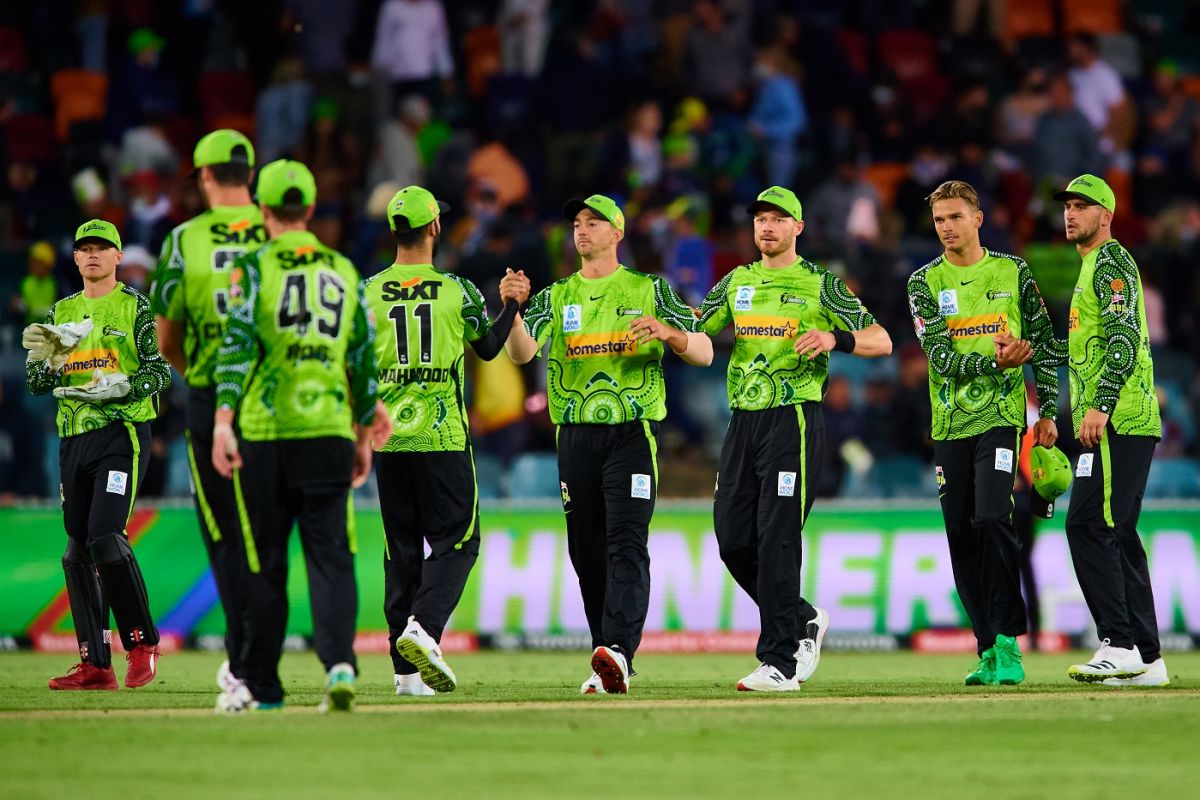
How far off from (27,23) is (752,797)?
2103 cm

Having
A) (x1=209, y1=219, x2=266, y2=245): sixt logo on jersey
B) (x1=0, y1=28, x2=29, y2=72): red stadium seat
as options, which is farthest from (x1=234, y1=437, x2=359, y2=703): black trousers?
(x1=0, y1=28, x2=29, y2=72): red stadium seat

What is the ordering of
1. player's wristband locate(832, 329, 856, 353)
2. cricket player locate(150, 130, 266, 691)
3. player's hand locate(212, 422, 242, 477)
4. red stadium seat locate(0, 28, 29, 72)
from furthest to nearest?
red stadium seat locate(0, 28, 29, 72) → player's wristband locate(832, 329, 856, 353) → cricket player locate(150, 130, 266, 691) → player's hand locate(212, 422, 242, 477)

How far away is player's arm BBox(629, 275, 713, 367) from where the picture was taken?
11.6m

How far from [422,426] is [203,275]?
2118 millimetres

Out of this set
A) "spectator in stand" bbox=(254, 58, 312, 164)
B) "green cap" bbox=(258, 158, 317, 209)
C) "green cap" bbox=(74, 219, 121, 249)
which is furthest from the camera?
"spectator in stand" bbox=(254, 58, 312, 164)

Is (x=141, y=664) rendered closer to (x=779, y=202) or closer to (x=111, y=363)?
(x=111, y=363)

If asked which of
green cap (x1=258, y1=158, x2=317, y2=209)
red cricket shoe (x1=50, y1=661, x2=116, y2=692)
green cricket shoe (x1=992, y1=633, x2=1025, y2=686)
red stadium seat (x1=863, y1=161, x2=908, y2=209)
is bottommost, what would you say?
red cricket shoe (x1=50, y1=661, x2=116, y2=692)

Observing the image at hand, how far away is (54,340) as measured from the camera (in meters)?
12.3

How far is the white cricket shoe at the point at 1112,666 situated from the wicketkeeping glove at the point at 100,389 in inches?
253

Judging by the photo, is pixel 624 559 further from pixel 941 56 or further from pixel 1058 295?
pixel 941 56

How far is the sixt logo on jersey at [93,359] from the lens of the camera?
12.4 meters

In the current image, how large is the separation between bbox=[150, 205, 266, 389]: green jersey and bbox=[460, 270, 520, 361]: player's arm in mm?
1972

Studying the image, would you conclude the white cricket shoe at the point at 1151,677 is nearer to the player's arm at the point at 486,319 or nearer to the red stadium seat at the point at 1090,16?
the player's arm at the point at 486,319

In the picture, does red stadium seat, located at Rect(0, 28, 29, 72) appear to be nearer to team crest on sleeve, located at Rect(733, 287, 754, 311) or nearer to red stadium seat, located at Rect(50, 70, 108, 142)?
red stadium seat, located at Rect(50, 70, 108, 142)
